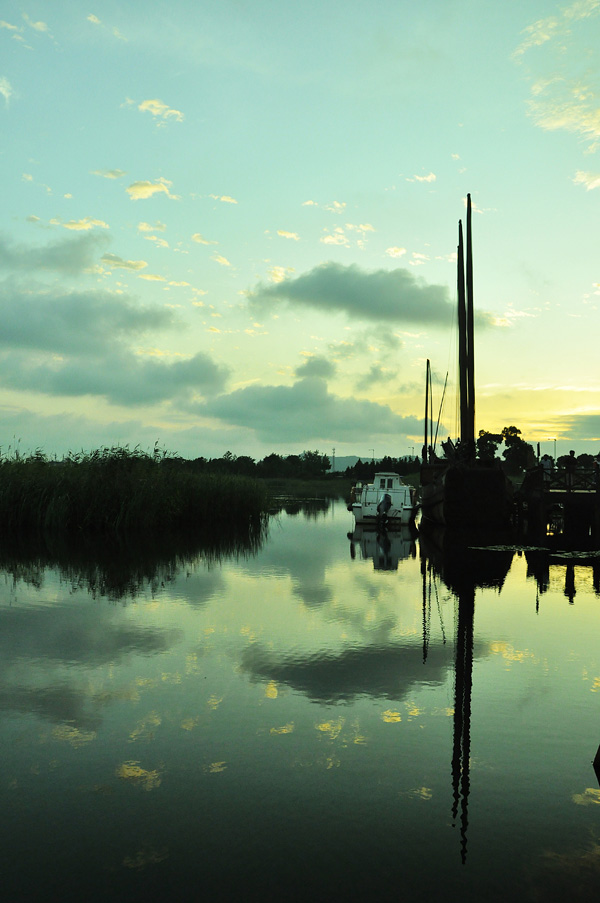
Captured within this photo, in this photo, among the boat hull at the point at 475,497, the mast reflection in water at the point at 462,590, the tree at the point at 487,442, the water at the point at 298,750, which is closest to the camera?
the water at the point at 298,750

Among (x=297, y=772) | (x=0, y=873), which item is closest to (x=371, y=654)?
(x=297, y=772)

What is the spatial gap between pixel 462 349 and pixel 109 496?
72.6 ft

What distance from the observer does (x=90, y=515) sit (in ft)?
86.2

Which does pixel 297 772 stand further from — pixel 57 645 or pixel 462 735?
pixel 57 645

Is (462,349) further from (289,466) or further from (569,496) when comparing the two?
(289,466)

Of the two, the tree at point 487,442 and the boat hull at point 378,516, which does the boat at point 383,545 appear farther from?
the tree at point 487,442

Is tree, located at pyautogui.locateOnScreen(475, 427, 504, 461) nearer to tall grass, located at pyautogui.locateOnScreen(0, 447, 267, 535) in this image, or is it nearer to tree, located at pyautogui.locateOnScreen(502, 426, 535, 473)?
tree, located at pyautogui.locateOnScreen(502, 426, 535, 473)

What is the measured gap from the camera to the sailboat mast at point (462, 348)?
125 feet

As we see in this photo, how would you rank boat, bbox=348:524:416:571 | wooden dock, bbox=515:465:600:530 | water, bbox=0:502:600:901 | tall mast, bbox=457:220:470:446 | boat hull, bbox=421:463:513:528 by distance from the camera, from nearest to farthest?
water, bbox=0:502:600:901, boat, bbox=348:524:416:571, wooden dock, bbox=515:465:600:530, boat hull, bbox=421:463:513:528, tall mast, bbox=457:220:470:446

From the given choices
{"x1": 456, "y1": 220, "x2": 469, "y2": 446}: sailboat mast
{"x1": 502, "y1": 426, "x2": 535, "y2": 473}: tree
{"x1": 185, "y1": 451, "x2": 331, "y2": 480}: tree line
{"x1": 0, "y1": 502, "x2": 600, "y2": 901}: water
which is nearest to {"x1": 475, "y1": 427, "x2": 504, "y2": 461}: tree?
{"x1": 502, "y1": 426, "x2": 535, "y2": 473}: tree

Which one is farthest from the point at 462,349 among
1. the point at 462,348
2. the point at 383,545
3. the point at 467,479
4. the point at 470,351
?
the point at 383,545

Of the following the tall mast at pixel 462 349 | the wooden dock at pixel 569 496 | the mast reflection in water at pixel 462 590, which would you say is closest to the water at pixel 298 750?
the mast reflection in water at pixel 462 590

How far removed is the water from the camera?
13.9ft

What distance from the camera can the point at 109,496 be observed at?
2698 centimetres
